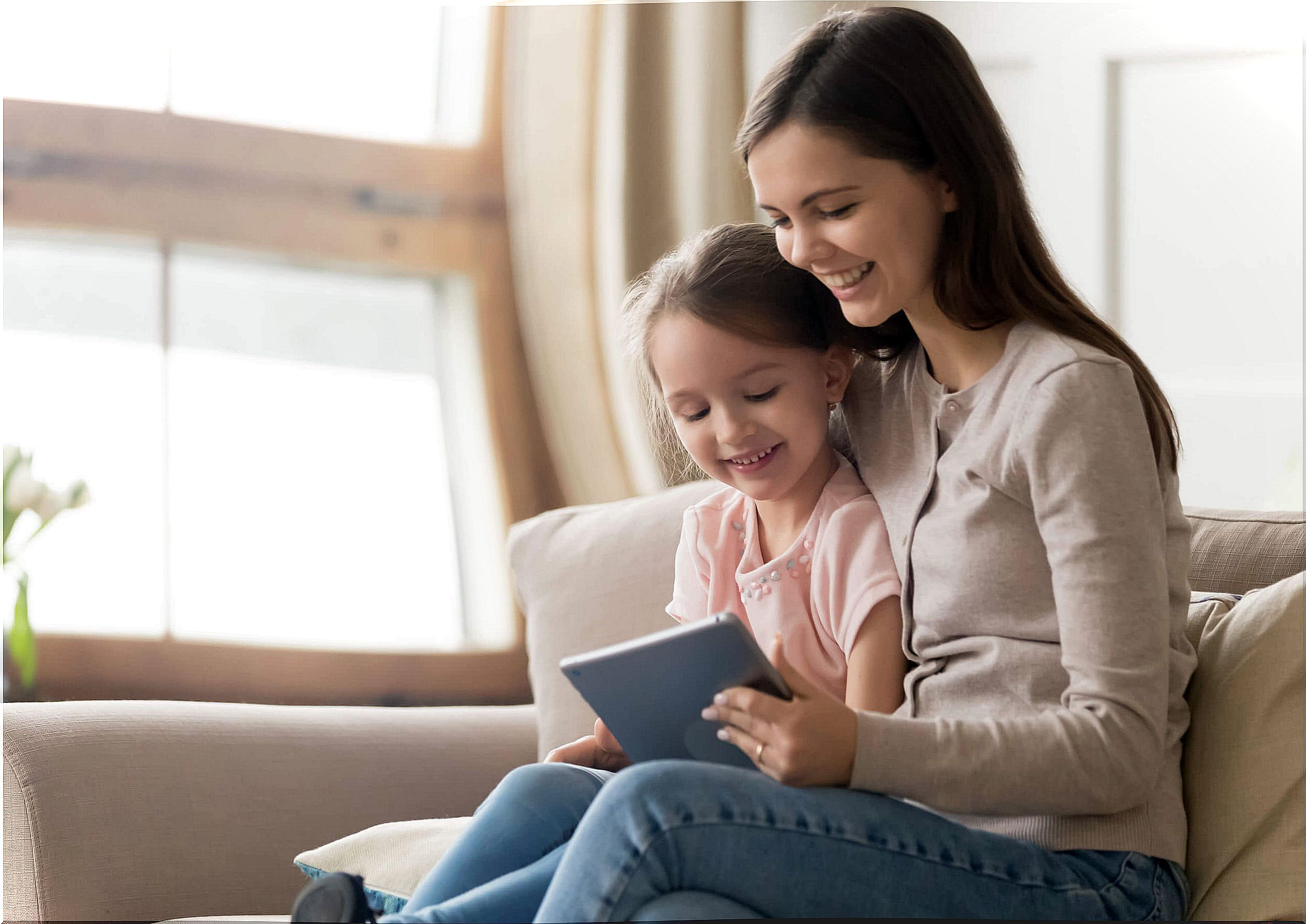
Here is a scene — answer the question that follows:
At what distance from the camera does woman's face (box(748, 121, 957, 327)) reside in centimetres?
96

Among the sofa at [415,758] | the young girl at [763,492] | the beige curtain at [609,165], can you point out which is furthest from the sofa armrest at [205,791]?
the beige curtain at [609,165]

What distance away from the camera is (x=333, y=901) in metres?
0.86

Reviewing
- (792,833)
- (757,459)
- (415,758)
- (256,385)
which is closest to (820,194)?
(757,459)

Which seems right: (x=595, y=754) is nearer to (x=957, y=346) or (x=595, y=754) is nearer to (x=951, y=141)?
(x=957, y=346)

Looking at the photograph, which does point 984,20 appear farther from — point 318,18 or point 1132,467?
point 1132,467

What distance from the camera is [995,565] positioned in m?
0.95

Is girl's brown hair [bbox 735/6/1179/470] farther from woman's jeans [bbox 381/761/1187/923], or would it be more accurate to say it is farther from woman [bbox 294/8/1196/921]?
woman's jeans [bbox 381/761/1187/923]

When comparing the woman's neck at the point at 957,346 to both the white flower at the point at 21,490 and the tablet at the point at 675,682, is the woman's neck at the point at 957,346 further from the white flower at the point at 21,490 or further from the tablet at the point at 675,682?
the white flower at the point at 21,490

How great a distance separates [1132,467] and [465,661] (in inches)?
70.9

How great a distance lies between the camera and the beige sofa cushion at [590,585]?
1.48 metres

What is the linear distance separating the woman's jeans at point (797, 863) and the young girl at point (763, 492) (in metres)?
0.18

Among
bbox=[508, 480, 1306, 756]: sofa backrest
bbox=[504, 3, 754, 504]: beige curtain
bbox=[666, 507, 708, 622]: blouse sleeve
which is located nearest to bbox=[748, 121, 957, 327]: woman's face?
bbox=[666, 507, 708, 622]: blouse sleeve

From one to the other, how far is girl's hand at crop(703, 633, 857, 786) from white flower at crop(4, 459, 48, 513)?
1641 millimetres

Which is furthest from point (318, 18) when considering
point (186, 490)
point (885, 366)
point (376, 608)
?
point (885, 366)
